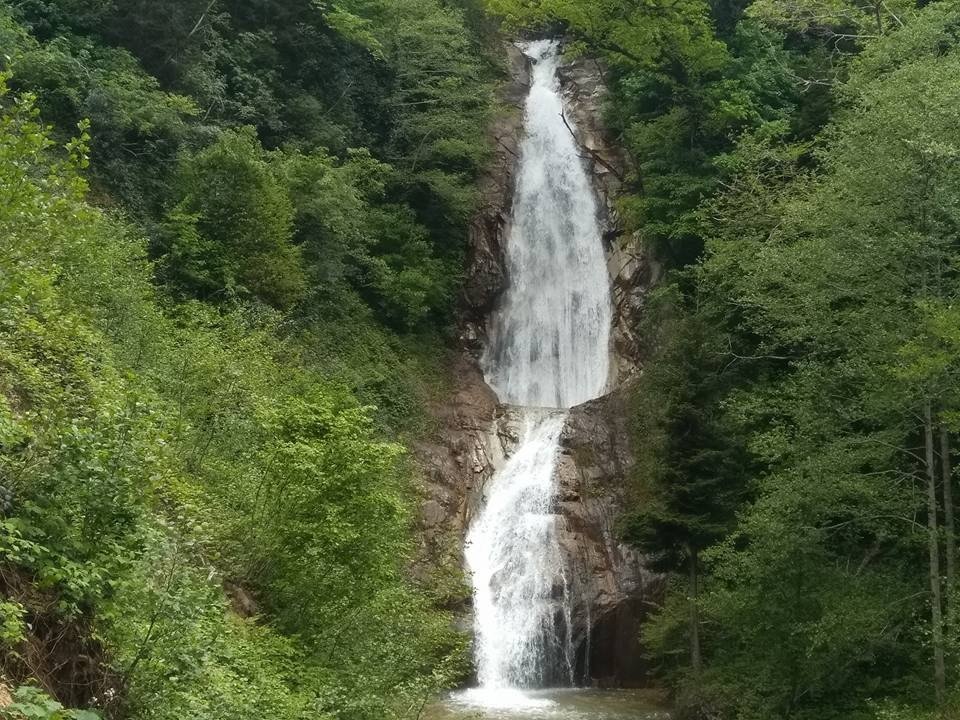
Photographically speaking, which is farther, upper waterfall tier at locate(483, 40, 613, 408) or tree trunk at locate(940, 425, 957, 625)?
upper waterfall tier at locate(483, 40, 613, 408)

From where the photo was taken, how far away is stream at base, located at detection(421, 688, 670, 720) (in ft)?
57.9

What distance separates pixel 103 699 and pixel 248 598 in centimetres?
517

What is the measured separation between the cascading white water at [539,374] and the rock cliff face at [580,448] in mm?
390

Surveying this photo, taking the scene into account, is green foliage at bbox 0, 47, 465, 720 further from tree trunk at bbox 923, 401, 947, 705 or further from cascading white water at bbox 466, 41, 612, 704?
tree trunk at bbox 923, 401, 947, 705

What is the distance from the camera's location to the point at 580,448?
1041 inches

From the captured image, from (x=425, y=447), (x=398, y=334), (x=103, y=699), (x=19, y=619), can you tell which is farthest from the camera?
(x=398, y=334)

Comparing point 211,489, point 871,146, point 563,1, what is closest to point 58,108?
point 211,489

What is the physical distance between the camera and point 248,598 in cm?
1209

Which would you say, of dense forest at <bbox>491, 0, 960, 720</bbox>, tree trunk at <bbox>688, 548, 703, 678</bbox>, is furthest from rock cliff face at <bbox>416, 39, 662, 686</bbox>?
tree trunk at <bbox>688, 548, 703, 678</bbox>

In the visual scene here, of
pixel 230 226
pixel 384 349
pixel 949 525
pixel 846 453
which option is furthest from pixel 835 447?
pixel 384 349

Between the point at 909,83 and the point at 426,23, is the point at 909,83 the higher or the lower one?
the lower one

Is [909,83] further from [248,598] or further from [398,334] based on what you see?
[398,334]

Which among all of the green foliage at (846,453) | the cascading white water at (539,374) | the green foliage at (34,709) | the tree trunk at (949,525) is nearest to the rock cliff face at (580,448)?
the cascading white water at (539,374)

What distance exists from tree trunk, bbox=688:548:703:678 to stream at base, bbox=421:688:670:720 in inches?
47.4
